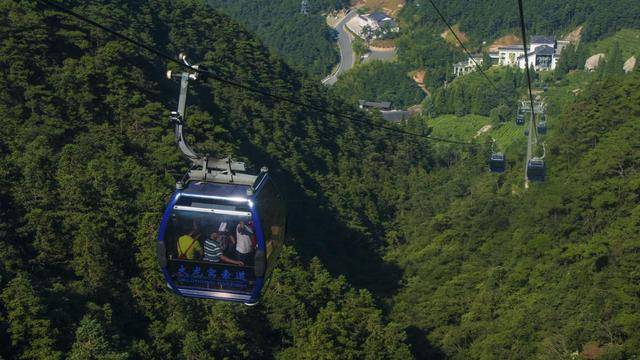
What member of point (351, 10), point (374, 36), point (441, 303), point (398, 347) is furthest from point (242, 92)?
point (351, 10)

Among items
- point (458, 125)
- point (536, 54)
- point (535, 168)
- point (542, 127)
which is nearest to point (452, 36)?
point (536, 54)

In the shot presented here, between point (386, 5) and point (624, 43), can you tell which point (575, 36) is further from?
point (386, 5)

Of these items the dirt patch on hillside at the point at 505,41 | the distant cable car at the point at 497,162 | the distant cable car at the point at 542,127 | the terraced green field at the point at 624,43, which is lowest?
the distant cable car at the point at 497,162

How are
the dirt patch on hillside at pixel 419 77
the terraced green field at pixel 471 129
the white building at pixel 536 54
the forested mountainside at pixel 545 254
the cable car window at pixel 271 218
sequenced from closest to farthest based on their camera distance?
the cable car window at pixel 271 218 → the forested mountainside at pixel 545 254 → the terraced green field at pixel 471 129 → the white building at pixel 536 54 → the dirt patch on hillside at pixel 419 77

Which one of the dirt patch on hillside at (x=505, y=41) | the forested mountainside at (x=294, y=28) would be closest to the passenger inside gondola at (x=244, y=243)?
the forested mountainside at (x=294, y=28)

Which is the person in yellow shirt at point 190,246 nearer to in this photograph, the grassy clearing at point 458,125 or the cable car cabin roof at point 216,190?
the cable car cabin roof at point 216,190

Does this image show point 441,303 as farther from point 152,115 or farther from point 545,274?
point 152,115
